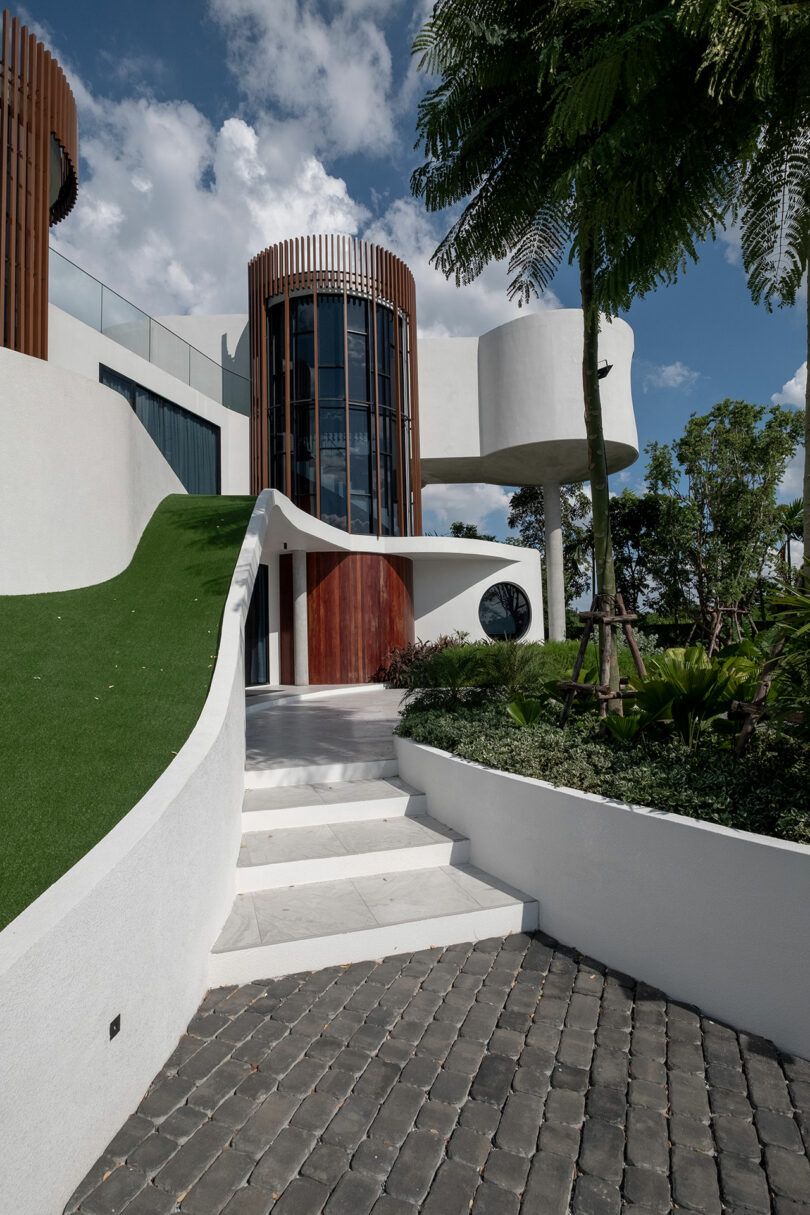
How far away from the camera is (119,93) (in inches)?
368

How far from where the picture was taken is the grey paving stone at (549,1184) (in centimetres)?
240

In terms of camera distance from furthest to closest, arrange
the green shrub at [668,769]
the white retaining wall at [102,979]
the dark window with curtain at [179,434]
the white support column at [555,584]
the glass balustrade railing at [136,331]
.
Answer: the white support column at [555,584] < the dark window with curtain at [179,434] < the glass balustrade railing at [136,331] < the green shrub at [668,769] < the white retaining wall at [102,979]

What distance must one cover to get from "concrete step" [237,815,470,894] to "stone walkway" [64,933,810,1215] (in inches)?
41.7

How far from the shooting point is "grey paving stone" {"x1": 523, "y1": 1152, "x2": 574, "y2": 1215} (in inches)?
94.3

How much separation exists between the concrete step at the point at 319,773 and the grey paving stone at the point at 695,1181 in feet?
15.5

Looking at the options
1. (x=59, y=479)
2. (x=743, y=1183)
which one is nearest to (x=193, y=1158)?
(x=743, y=1183)

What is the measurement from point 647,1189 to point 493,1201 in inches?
23.6

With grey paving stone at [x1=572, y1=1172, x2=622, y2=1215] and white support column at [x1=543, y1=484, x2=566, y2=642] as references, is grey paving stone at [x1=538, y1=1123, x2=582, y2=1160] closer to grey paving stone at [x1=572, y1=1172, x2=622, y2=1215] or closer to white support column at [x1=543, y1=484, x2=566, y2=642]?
grey paving stone at [x1=572, y1=1172, x2=622, y2=1215]

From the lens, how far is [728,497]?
20906 mm

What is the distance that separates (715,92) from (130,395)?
12986 mm

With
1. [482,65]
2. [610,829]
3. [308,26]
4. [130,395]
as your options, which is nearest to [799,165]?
[482,65]

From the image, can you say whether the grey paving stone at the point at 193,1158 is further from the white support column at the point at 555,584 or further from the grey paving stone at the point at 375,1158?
the white support column at the point at 555,584

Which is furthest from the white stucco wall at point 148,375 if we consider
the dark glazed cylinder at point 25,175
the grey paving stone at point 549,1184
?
the grey paving stone at point 549,1184

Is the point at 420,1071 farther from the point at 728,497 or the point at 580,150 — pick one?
the point at 728,497
